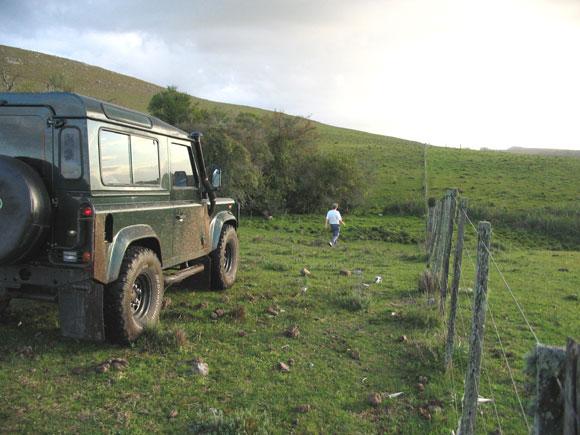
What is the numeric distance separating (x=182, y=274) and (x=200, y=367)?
6.78 feet

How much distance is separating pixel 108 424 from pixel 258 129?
27273mm

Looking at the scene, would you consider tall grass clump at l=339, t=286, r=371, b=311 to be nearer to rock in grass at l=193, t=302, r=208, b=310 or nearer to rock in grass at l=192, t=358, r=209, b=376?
rock in grass at l=193, t=302, r=208, b=310

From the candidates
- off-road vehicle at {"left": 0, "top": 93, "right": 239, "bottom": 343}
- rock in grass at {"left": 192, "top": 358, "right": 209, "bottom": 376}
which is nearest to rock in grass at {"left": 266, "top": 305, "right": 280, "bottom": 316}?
off-road vehicle at {"left": 0, "top": 93, "right": 239, "bottom": 343}

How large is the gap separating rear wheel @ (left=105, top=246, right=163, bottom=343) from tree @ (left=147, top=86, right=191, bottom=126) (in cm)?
3139

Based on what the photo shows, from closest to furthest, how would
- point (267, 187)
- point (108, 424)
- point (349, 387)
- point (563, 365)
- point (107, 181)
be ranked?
point (563, 365) < point (108, 424) < point (349, 387) < point (107, 181) < point (267, 187)

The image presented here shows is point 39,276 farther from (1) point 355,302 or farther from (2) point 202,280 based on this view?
(1) point 355,302

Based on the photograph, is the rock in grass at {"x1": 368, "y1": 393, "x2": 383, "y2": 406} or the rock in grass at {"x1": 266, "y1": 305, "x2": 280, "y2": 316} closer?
the rock in grass at {"x1": 368, "y1": 393, "x2": 383, "y2": 406}

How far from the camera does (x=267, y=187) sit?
29156mm

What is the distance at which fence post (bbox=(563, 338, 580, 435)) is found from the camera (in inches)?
56.6

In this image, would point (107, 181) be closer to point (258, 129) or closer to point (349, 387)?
point (349, 387)

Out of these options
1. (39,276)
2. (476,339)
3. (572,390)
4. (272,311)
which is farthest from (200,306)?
(572,390)

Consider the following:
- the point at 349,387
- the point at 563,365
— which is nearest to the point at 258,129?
the point at 349,387

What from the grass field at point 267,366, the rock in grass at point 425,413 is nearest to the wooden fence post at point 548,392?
the grass field at point 267,366

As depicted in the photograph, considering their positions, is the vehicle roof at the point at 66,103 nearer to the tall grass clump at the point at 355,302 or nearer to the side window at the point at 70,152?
the side window at the point at 70,152
